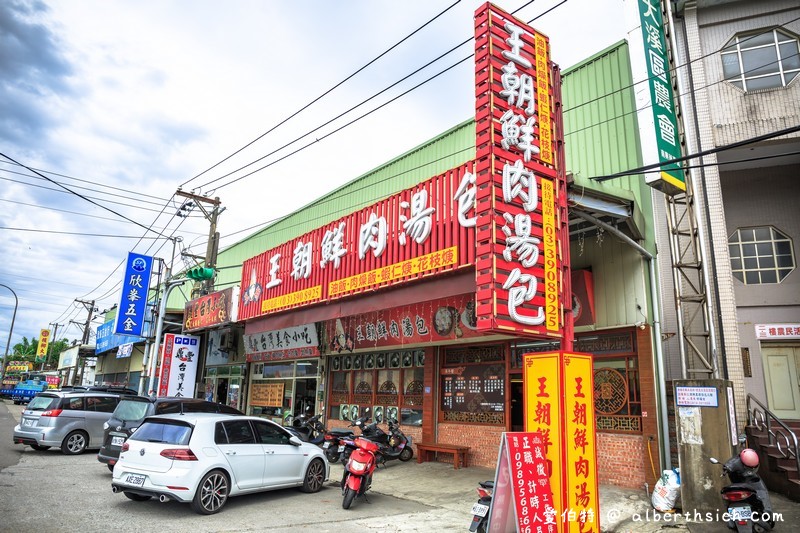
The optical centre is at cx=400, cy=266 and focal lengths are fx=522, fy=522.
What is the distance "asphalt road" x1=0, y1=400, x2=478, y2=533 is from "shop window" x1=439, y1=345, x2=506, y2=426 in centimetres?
239

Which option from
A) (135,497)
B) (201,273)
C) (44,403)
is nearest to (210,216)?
(201,273)

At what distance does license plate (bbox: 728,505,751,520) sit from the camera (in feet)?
22.4

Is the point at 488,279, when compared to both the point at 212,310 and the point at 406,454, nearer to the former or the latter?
the point at 406,454

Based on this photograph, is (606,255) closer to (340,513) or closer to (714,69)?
(714,69)

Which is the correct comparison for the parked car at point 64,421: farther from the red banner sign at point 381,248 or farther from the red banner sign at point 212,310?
the red banner sign at point 381,248

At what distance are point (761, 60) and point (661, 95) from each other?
14.7 ft

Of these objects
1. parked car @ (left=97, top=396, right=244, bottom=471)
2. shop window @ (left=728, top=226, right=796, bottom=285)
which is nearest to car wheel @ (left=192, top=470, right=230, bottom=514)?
parked car @ (left=97, top=396, right=244, bottom=471)

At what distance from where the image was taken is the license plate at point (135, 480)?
24.4ft

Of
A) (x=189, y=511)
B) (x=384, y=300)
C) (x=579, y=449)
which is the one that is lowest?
(x=189, y=511)

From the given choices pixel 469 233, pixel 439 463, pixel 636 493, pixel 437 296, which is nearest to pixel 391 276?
pixel 437 296

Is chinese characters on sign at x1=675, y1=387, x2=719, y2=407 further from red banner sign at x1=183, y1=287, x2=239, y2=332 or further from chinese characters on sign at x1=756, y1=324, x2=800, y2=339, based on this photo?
red banner sign at x1=183, y1=287, x2=239, y2=332

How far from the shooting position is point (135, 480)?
750 cm

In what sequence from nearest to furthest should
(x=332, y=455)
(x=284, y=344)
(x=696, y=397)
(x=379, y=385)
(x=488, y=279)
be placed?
(x=488, y=279) < (x=696, y=397) < (x=332, y=455) < (x=379, y=385) < (x=284, y=344)

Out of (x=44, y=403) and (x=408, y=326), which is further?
(x=44, y=403)
